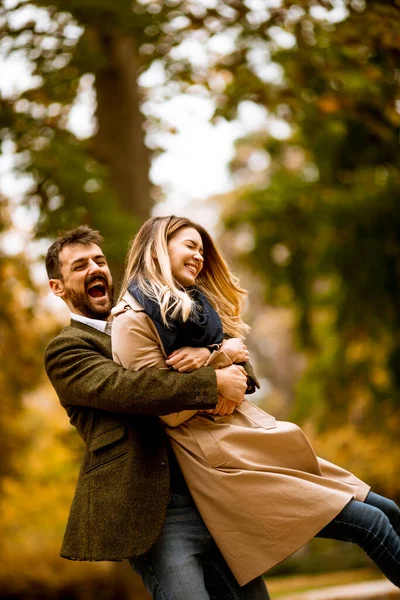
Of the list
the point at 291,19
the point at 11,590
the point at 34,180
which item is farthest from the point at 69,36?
the point at 11,590

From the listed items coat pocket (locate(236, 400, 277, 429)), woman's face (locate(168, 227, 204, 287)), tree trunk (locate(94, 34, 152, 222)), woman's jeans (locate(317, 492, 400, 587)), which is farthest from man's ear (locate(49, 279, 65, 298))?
tree trunk (locate(94, 34, 152, 222))

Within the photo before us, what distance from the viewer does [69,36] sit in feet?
22.9

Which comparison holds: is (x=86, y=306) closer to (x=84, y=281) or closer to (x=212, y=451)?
(x=84, y=281)

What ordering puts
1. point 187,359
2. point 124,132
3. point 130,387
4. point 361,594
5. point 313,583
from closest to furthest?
point 130,387 < point 187,359 < point 361,594 < point 124,132 < point 313,583

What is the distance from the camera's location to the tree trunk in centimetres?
848

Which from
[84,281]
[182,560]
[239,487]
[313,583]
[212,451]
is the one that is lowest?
[313,583]

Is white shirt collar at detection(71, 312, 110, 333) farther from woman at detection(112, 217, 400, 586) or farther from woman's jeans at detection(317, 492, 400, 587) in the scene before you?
woman's jeans at detection(317, 492, 400, 587)

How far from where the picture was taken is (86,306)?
3.16 m

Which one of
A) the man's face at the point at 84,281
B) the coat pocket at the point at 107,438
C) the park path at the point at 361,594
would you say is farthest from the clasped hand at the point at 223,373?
the park path at the point at 361,594

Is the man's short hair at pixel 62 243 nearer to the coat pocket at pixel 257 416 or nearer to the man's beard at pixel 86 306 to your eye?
the man's beard at pixel 86 306

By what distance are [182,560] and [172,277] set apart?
1059 millimetres

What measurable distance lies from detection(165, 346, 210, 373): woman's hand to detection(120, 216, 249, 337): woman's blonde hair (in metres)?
0.13

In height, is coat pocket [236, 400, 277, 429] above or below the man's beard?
below

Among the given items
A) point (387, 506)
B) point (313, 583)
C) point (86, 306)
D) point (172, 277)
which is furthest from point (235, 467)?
point (313, 583)
